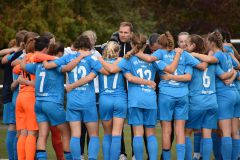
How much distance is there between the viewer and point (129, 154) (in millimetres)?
16828

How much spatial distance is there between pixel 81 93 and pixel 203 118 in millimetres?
2017

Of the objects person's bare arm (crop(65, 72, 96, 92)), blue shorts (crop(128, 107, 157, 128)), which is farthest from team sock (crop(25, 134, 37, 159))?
blue shorts (crop(128, 107, 157, 128))

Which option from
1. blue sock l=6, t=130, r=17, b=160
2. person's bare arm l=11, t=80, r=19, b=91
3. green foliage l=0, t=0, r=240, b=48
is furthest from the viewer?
green foliage l=0, t=0, r=240, b=48

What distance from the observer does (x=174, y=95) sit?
13992mm

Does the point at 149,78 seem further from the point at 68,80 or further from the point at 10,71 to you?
the point at 10,71

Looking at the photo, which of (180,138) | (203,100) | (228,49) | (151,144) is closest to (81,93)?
(151,144)

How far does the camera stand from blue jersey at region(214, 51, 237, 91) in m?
14.4

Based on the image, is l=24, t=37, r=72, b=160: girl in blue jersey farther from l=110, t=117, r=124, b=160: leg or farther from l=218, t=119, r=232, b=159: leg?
l=218, t=119, r=232, b=159: leg

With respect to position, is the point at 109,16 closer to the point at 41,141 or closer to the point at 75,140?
the point at 41,141

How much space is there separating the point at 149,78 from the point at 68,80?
1.27 meters

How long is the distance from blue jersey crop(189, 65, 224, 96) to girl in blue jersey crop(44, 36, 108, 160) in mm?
1484

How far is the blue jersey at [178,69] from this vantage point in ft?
46.1

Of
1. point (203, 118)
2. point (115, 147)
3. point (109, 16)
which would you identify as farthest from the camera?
point (109, 16)

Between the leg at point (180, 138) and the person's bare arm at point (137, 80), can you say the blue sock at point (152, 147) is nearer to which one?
the leg at point (180, 138)
